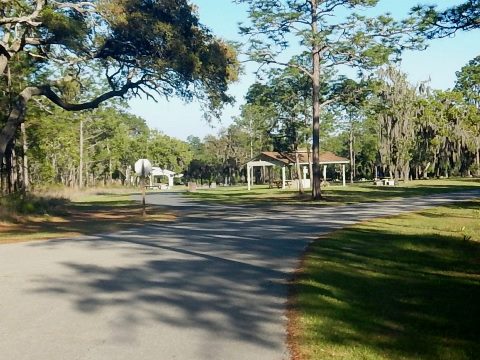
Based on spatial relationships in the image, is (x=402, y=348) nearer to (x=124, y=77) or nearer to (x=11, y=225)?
(x=11, y=225)

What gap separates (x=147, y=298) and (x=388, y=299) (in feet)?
11.1

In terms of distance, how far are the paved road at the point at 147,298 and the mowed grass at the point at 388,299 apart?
0.40 meters

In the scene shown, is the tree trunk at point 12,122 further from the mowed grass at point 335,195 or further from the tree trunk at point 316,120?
the tree trunk at point 316,120

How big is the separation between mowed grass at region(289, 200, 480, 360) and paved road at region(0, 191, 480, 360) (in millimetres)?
396

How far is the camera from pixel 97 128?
8131 centimetres

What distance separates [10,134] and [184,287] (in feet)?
Answer: 62.7

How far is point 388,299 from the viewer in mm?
7711

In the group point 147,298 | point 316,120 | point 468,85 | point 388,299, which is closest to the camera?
point 388,299

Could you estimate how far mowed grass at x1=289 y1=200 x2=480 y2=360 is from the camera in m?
5.66

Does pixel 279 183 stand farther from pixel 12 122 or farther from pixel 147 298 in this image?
pixel 147 298

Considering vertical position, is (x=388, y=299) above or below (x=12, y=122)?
below

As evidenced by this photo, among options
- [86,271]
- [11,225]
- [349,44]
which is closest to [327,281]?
[86,271]

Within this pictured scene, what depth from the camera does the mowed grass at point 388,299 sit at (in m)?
5.66

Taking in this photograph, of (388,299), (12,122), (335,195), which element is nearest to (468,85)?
(335,195)
